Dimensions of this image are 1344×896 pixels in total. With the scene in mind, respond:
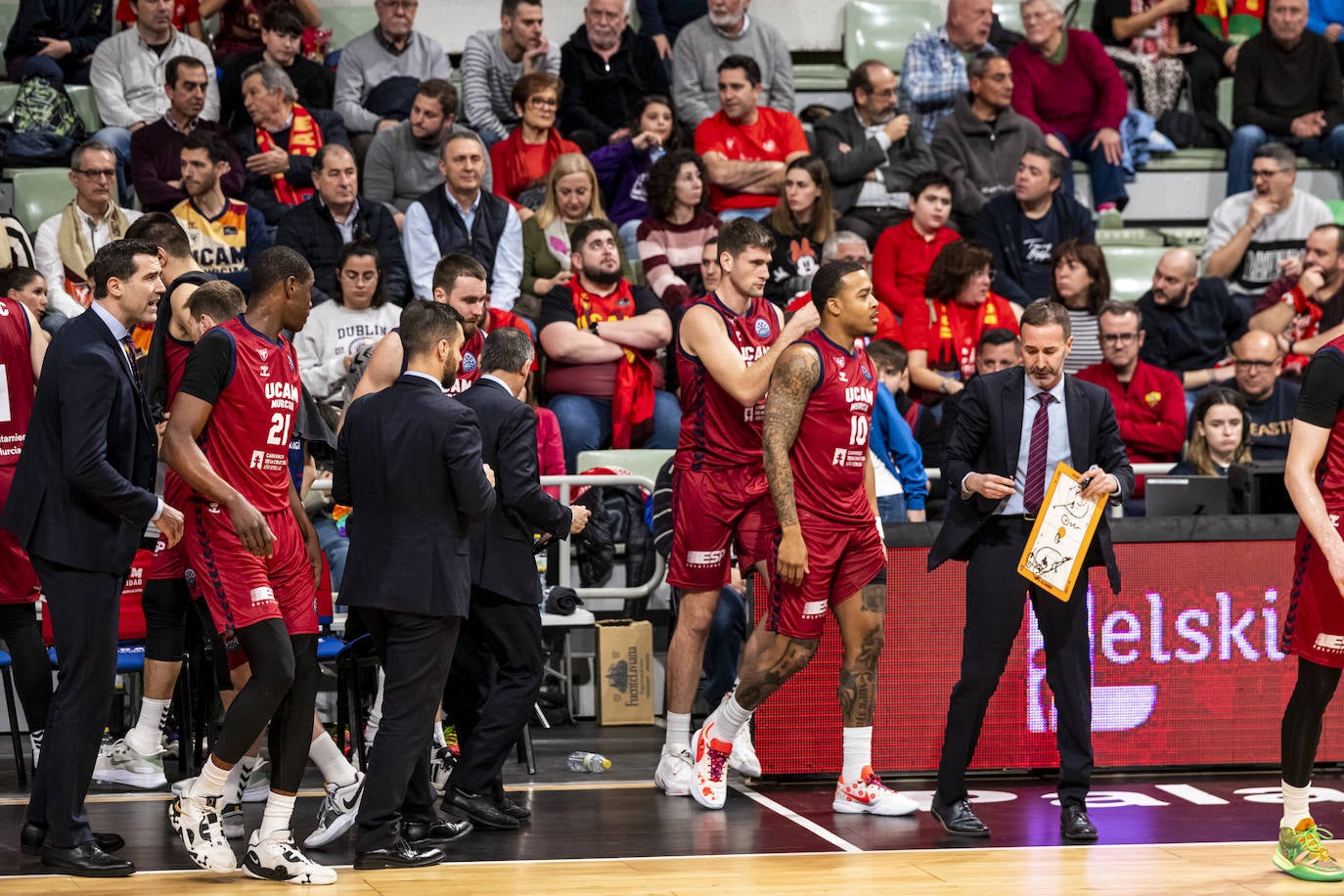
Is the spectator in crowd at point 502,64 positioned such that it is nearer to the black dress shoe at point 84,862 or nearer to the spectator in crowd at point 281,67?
the spectator in crowd at point 281,67

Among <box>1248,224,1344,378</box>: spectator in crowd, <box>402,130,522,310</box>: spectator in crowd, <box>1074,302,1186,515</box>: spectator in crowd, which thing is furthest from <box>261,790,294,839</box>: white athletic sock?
<box>1248,224,1344,378</box>: spectator in crowd

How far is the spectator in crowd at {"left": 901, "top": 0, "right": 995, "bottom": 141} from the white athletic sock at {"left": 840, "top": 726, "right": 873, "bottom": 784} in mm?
6844

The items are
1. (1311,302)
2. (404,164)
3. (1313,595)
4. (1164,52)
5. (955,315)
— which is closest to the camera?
(1313,595)

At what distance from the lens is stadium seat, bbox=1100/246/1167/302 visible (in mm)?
12477

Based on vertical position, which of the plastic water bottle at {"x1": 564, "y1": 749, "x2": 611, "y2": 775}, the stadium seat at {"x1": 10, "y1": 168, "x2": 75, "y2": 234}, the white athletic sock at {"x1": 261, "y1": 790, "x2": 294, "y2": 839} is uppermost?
the stadium seat at {"x1": 10, "y1": 168, "x2": 75, "y2": 234}

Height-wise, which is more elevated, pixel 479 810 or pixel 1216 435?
pixel 1216 435

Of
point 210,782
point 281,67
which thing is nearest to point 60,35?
point 281,67

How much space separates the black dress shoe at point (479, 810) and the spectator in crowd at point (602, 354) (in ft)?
11.9

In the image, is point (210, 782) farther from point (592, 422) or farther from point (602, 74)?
point (602, 74)

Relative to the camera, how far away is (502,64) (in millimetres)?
12094

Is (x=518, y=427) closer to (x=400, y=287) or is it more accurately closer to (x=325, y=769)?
(x=325, y=769)

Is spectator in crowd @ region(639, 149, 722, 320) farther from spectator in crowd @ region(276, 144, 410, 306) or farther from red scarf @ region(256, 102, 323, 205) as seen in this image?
red scarf @ region(256, 102, 323, 205)

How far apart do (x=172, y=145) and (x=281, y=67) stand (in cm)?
133

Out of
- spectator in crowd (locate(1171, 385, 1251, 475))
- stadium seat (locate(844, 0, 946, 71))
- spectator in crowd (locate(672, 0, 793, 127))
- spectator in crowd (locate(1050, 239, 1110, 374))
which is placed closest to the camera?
spectator in crowd (locate(1171, 385, 1251, 475))
